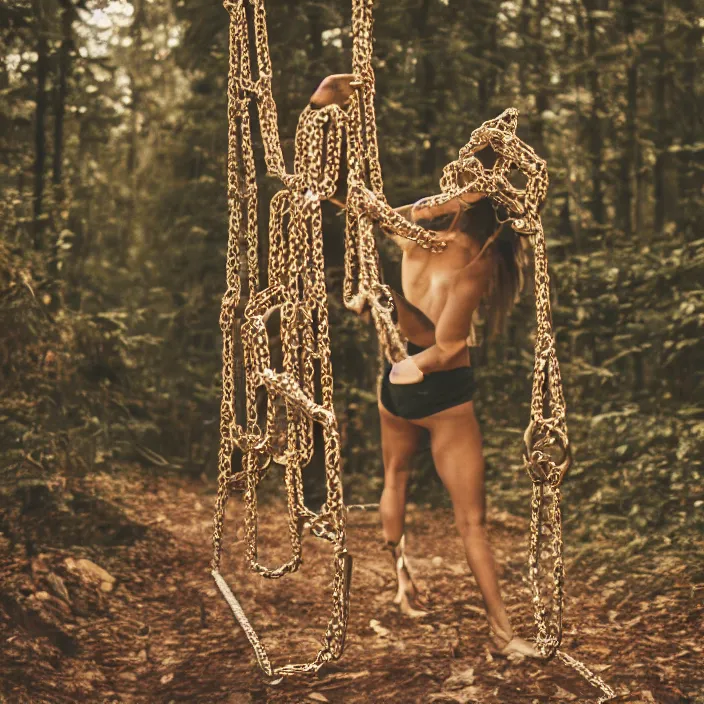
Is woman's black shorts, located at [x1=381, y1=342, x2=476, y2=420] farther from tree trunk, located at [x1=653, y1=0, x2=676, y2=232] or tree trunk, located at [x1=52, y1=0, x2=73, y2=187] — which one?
tree trunk, located at [x1=52, y1=0, x2=73, y2=187]

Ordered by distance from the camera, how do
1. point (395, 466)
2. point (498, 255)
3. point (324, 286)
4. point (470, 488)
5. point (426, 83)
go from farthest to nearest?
point (426, 83) < point (395, 466) < point (470, 488) < point (498, 255) < point (324, 286)

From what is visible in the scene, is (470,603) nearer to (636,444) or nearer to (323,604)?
(323,604)

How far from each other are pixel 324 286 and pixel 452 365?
2.43 ft

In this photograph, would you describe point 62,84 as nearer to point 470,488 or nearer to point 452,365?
point 452,365

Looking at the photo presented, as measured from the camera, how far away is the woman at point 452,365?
2395 millimetres

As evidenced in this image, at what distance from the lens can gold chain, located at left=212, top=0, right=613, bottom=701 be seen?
1.86 metres

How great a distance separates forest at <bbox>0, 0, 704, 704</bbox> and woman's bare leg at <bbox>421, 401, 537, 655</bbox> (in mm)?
92

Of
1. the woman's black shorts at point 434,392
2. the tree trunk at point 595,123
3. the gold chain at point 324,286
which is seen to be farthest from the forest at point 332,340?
the gold chain at point 324,286

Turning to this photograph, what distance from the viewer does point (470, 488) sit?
100 inches

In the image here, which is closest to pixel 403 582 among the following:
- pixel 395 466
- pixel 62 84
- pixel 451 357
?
pixel 395 466

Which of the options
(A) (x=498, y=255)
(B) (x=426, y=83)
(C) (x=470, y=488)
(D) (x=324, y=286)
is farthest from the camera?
(B) (x=426, y=83)

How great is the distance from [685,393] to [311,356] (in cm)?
173

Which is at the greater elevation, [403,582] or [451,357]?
[451,357]

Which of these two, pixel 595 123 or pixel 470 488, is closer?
pixel 470 488
